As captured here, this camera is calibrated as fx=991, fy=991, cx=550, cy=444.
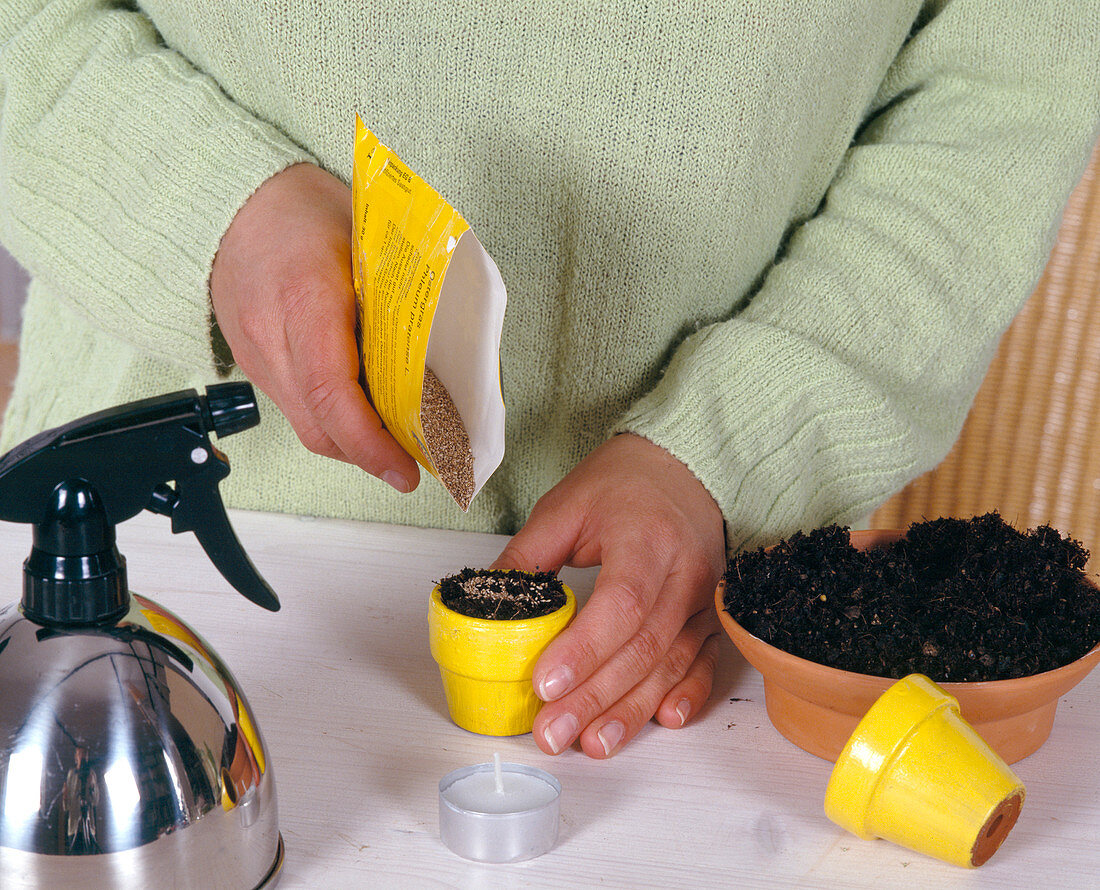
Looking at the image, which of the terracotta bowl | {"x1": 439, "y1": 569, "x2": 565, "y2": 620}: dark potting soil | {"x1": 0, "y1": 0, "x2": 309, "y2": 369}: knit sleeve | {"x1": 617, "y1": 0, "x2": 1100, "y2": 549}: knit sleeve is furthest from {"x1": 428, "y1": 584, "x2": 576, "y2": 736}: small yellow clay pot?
{"x1": 0, "y1": 0, "x2": 309, "y2": 369}: knit sleeve

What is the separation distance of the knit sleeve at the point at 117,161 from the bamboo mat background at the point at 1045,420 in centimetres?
106

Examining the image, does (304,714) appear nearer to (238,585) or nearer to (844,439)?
(238,585)

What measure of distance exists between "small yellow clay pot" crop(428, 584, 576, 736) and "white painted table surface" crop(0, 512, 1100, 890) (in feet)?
0.05

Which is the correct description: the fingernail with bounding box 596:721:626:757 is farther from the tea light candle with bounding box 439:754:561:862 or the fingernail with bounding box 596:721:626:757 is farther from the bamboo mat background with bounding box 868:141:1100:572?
the bamboo mat background with bounding box 868:141:1100:572

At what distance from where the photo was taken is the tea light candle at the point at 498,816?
45 centimetres

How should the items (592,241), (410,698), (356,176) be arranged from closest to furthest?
(356,176)
(410,698)
(592,241)

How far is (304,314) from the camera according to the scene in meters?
0.57

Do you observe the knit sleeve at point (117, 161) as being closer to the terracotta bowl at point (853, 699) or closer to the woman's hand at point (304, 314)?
the woman's hand at point (304, 314)

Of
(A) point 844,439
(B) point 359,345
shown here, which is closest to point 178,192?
(B) point 359,345

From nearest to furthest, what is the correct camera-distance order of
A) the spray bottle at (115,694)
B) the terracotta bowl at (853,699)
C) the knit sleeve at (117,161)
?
the spray bottle at (115,694), the terracotta bowl at (853,699), the knit sleeve at (117,161)

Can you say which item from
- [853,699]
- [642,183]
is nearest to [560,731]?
[853,699]

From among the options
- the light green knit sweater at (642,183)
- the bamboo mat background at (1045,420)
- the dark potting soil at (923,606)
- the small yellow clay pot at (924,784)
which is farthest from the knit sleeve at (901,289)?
the bamboo mat background at (1045,420)

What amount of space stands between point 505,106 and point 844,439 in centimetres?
37

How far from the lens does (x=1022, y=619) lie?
0.52m
